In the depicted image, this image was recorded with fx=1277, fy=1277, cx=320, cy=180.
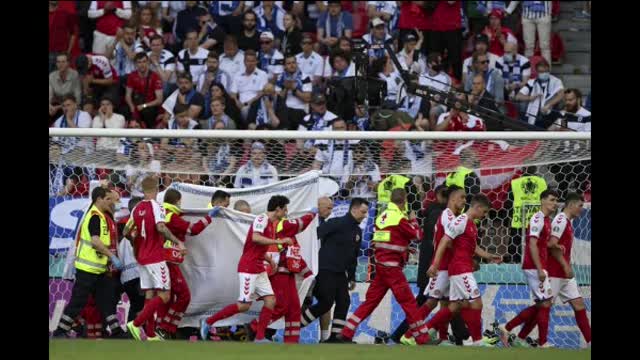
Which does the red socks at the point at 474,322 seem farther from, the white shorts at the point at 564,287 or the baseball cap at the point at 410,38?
the baseball cap at the point at 410,38

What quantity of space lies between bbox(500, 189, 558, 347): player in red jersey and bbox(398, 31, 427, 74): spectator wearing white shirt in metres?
5.22

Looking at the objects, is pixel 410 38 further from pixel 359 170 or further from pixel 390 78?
pixel 359 170

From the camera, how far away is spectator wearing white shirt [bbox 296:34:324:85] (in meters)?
16.3

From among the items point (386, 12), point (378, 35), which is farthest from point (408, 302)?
point (386, 12)

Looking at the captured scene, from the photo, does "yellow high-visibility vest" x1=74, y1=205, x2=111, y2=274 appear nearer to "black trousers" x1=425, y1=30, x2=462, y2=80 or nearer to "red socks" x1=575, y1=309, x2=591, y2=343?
"red socks" x1=575, y1=309, x2=591, y2=343

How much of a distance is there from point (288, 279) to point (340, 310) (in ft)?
1.90

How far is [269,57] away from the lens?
16.7 metres

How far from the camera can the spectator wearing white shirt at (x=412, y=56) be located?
1634cm

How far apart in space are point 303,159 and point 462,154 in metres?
1.48

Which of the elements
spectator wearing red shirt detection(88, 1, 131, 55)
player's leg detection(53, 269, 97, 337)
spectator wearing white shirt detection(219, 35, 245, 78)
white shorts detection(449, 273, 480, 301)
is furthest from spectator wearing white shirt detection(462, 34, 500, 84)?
player's leg detection(53, 269, 97, 337)

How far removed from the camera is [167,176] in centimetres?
1194

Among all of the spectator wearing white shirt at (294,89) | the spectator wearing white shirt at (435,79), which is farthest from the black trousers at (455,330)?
the spectator wearing white shirt at (294,89)

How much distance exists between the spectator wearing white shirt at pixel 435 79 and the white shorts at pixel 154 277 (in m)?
4.78
